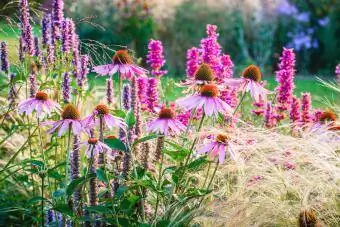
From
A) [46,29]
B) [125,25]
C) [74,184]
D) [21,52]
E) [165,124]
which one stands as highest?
[125,25]

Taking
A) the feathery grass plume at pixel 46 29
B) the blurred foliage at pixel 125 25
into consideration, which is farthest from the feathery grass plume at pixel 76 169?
the blurred foliage at pixel 125 25

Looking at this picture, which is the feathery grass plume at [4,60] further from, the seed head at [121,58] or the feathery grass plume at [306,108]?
the feathery grass plume at [306,108]

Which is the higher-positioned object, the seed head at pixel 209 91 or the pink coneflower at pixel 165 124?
the seed head at pixel 209 91

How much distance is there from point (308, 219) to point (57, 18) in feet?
5.61

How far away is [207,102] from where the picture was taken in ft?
7.48

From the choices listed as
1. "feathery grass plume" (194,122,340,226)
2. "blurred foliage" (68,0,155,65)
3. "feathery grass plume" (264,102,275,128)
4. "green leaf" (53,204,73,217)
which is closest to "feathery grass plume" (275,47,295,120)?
"feathery grass plume" (264,102,275,128)

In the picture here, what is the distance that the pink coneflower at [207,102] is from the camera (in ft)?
7.40

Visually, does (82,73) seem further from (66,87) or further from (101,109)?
(101,109)

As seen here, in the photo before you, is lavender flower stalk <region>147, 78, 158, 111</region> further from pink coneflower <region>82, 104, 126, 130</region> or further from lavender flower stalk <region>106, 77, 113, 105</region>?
pink coneflower <region>82, 104, 126, 130</region>

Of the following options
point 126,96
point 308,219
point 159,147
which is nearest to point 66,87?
point 126,96

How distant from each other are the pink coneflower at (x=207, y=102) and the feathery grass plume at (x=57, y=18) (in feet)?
4.31

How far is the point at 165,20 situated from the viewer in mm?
11172

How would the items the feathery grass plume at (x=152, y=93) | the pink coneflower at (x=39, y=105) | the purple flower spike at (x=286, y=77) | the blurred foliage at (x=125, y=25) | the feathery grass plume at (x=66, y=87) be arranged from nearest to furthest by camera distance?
the pink coneflower at (x=39, y=105), the feathery grass plume at (x=66, y=87), the feathery grass plume at (x=152, y=93), the purple flower spike at (x=286, y=77), the blurred foliage at (x=125, y=25)

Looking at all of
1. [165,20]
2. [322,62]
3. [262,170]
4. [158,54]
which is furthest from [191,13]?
[262,170]
